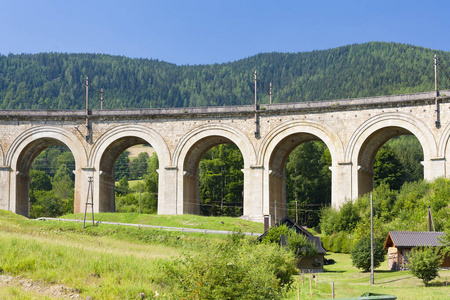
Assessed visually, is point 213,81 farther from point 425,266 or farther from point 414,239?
point 425,266

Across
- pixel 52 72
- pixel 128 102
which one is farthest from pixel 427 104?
pixel 52 72

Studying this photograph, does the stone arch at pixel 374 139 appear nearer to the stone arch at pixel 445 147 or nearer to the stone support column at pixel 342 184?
the stone support column at pixel 342 184

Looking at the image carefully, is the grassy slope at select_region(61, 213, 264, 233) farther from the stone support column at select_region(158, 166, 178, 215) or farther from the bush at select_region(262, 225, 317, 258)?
the bush at select_region(262, 225, 317, 258)

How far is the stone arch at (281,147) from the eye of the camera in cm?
5109

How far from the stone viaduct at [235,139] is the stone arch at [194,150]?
0.09m

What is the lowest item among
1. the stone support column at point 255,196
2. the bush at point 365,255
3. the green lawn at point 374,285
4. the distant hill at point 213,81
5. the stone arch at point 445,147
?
the green lawn at point 374,285

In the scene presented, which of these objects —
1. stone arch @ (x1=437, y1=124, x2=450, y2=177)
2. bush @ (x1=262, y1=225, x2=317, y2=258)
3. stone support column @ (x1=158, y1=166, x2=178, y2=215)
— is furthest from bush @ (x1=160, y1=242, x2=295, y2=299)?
stone support column @ (x1=158, y1=166, x2=178, y2=215)

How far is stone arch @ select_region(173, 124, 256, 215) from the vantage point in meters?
53.3

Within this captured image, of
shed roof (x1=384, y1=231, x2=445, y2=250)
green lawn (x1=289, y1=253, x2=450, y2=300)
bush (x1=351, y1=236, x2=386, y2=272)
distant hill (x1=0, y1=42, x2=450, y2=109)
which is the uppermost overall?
distant hill (x1=0, y1=42, x2=450, y2=109)

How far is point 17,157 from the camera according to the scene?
56.3 m

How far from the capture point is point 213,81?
194m

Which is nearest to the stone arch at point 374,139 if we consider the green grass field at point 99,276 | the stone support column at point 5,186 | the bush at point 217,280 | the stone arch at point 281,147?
the stone arch at point 281,147

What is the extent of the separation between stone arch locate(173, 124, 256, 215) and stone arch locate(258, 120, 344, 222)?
54.9 inches

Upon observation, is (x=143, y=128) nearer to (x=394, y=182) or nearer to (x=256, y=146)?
(x=256, y=146)
